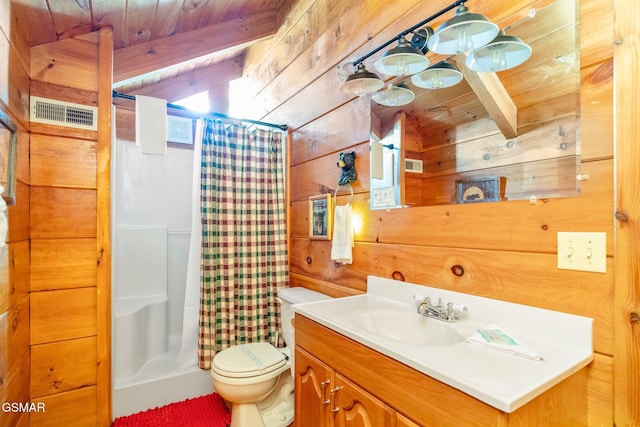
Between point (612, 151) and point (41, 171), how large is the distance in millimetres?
2224

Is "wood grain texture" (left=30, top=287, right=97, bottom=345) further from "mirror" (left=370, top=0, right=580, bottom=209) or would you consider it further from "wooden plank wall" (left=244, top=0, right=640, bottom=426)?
"mirror" (left=370, top=0, right=580, bottom=209)

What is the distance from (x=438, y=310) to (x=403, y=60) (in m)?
1.02

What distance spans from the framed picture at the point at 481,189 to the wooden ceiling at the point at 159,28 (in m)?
1.85

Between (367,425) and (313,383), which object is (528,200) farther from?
(313,383)

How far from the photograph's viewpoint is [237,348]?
1.92 metres

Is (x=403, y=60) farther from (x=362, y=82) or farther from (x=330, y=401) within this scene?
(x=330, y=401)

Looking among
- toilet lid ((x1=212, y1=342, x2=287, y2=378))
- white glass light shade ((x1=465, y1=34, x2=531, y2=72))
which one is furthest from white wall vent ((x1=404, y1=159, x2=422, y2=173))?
toilet lid ((x1=212, y1=342, x2=287, y2=378))

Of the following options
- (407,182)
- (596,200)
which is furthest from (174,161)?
(596,200)

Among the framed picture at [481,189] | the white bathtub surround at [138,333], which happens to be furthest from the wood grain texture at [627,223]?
the white bathtub surround at [138,333]

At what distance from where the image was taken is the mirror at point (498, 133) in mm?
962

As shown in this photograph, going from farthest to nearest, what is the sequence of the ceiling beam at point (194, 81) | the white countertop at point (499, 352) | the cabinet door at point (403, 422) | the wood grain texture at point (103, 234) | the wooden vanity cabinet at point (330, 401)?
the ceiling beam at point (194, 81)
the wood grain texture at point (103, 234)
the wooden vanity cabinet at point (330, 401)
the cabinet door at point (403, 422)
the white countertop at point (499, 352)

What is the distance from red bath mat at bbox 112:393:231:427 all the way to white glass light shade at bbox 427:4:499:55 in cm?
223

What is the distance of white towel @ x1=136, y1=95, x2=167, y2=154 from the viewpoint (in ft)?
5.82

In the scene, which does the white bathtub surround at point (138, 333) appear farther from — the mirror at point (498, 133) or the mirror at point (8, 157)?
the mirror at point (498, 133)
